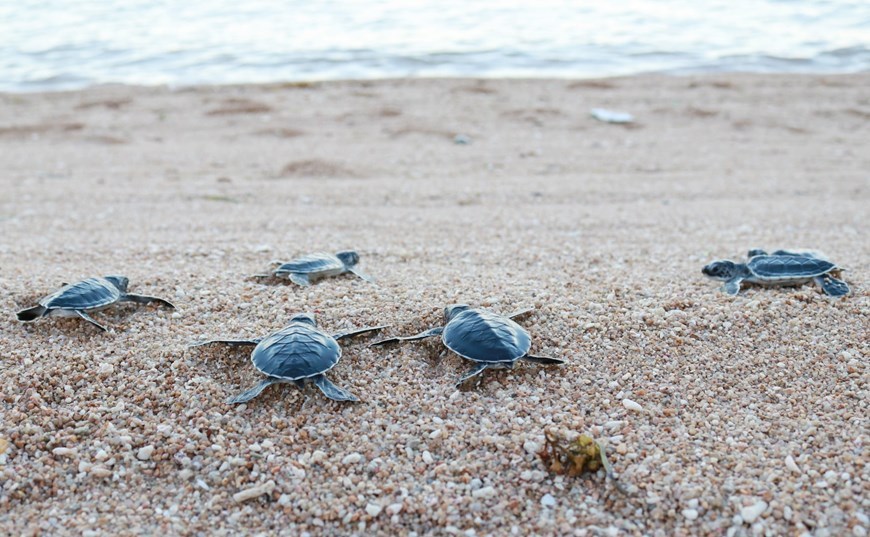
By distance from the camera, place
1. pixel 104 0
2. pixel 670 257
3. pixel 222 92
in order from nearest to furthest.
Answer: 1. pixel 670 257
2. pixel 222 92
3. pixel 104 0

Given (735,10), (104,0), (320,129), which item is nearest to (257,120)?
(320,129)

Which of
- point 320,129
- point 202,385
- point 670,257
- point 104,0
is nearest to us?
point 202,385

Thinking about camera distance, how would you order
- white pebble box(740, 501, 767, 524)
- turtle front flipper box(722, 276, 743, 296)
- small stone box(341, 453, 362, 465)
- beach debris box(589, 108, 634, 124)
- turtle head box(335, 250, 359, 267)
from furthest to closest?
beach debris box(589, 108, 634, 124)
turtle head box(335, 250, 359, 267)
turtle front flipper box(722, 276, 743, 296)
small stone box(341, 453, 362, 465)
white pebble box(740, 501, 767, 524)

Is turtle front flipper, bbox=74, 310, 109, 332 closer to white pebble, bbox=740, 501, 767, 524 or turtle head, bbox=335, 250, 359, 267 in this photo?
turtle head, bbox=335, 250, 359, 267

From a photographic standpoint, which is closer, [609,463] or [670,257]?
[609,463]

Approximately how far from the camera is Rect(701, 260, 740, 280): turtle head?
3363 millimetres

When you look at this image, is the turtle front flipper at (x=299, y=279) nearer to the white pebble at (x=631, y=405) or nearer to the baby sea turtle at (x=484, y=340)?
the baby sea turtle at (x=484, y=340)

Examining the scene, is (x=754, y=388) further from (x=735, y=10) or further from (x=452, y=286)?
(x=735, y=10)

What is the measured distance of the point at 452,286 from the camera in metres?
3.33

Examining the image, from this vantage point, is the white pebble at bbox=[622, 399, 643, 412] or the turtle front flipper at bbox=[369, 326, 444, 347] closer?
the white pebble at bbox=[622, 399, 643, 412]

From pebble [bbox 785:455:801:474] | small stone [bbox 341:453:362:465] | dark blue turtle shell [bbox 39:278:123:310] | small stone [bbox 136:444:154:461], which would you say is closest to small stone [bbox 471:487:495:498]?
small stone [bbox 341:453:362:465]

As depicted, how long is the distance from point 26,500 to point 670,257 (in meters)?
3.33

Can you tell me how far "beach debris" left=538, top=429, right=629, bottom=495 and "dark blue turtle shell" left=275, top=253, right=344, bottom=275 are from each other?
1.74m

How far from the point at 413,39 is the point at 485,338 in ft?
43.5
